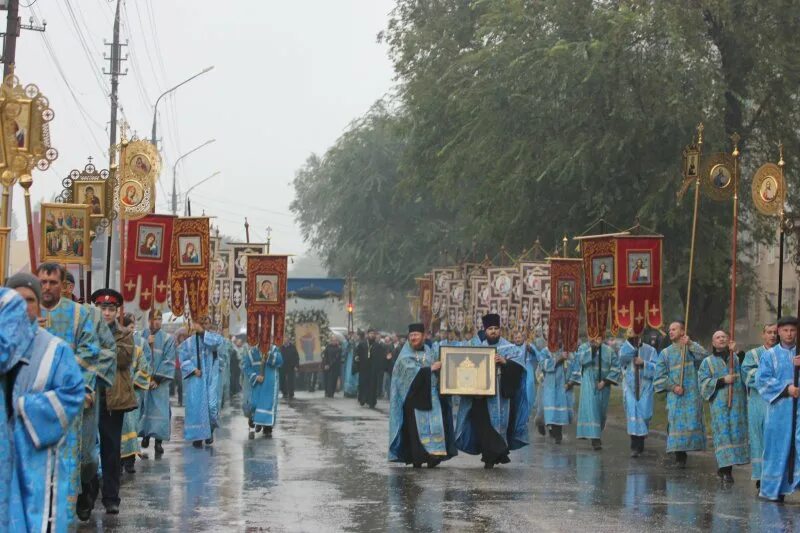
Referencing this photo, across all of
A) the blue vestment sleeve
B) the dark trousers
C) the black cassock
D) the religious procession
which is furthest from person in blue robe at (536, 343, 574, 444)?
the blue vestment sleeve

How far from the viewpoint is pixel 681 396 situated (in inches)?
763

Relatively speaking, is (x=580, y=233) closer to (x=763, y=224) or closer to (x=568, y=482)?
(x=763, y=224)

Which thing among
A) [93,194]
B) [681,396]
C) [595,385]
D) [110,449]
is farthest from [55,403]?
[595,385]

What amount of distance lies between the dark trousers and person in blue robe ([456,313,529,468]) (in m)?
6.01

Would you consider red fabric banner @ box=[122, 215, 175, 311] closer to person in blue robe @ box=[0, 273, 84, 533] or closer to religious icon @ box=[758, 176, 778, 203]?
religious icon @ box=[758, 176, 778, 203]

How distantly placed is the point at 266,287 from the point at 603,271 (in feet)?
21.5

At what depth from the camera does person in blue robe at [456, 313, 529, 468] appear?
1897cm

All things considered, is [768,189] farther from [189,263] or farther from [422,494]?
[189,263]

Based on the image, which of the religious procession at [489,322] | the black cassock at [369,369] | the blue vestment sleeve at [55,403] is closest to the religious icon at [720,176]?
the religious procession at [489,322]

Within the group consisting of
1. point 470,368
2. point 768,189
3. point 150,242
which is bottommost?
point 470,368

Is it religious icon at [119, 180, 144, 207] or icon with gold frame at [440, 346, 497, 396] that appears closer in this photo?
icon with gold frame at [440, 346, 497, 396]

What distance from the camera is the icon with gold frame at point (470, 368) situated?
18797 mm

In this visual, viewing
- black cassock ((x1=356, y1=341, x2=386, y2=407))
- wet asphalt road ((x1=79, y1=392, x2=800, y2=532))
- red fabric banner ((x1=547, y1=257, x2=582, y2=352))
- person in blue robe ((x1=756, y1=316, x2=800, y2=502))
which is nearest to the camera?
wet asphalt road ((x1=79, y1=392, x2=800, y2=532))

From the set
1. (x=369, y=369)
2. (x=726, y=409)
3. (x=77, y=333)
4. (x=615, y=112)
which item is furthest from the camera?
(x=369, y=369)
